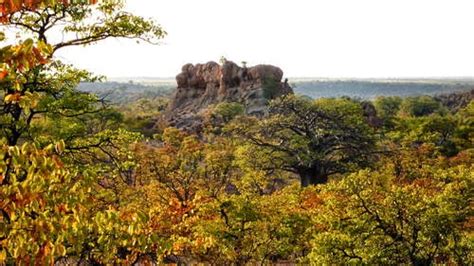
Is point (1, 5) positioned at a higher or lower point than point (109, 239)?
higher

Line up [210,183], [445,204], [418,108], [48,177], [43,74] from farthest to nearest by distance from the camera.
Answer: [418,108]
[210,183]
[43,74]
[445,204]
[48,177]

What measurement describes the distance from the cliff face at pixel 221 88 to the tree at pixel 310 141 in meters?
57.5

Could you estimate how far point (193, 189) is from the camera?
1665 inches

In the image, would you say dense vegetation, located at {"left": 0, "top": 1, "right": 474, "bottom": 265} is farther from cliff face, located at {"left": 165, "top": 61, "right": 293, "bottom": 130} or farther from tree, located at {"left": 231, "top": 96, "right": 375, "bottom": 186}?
cliff face, located at {"left": 165, "top": 61, "right": 293, "bottom": 130}

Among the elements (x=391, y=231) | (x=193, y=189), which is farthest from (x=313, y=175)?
(x=391, y=231)

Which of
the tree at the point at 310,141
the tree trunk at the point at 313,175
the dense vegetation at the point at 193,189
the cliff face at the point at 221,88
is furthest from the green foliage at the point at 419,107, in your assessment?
the tree trunk at the point at 313,175

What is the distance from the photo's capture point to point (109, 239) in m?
8.14

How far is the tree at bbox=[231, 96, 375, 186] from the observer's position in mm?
45625

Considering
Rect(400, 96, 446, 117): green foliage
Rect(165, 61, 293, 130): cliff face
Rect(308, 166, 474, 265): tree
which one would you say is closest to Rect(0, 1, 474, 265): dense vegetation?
Rect(308, 166, 474, 265): tree

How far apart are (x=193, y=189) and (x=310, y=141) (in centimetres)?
1069

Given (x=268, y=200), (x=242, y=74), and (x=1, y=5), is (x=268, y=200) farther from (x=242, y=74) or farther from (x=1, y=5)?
(x=242, y=74)

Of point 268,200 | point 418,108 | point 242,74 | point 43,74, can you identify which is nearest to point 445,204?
point 268,200

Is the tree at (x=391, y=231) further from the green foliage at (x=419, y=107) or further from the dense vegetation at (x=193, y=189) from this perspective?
the green foliage at (x=419, y=107)

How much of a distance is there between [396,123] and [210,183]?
42.0 metres
